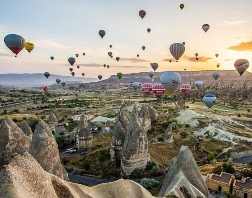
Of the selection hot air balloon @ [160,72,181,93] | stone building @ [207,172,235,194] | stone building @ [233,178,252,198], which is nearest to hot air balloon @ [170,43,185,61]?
hot air balloon @ [160,72,181,93]

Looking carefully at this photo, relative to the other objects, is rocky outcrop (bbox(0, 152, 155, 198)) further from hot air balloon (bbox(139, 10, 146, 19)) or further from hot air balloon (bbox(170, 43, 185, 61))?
hot air balloon (bbox(139, 10, 146, 19))

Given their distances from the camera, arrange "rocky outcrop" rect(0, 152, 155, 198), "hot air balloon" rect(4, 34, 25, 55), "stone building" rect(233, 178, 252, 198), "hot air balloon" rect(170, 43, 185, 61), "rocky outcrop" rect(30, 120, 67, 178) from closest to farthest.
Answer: "rocky outcrop" rect(0, 152, 155, 198), "rocky outcrop" rect(30, 120, 67, 178), "stone building" rect(233, 178, 252, 198), "hot air balloon" rect(4, 34, 25, 55), "hot air balloon" rect(170, 43, 185, 61)

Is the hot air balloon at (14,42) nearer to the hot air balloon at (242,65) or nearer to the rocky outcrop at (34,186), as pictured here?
the hot air balloon at (242,65)

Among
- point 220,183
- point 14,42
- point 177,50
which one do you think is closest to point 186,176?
point 220,183

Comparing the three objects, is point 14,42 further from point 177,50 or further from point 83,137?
point 177,50

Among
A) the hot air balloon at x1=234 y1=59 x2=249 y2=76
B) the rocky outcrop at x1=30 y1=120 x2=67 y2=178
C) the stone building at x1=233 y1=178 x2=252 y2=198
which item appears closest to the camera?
the rocky outcrop at x1=30 y1=120 x2=67 y2=178

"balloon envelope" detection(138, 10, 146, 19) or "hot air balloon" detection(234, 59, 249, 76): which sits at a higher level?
"balloon envelope" detection(138, 10, 146, 19)

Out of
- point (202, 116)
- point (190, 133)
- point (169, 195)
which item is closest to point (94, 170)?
point (190, 133)
